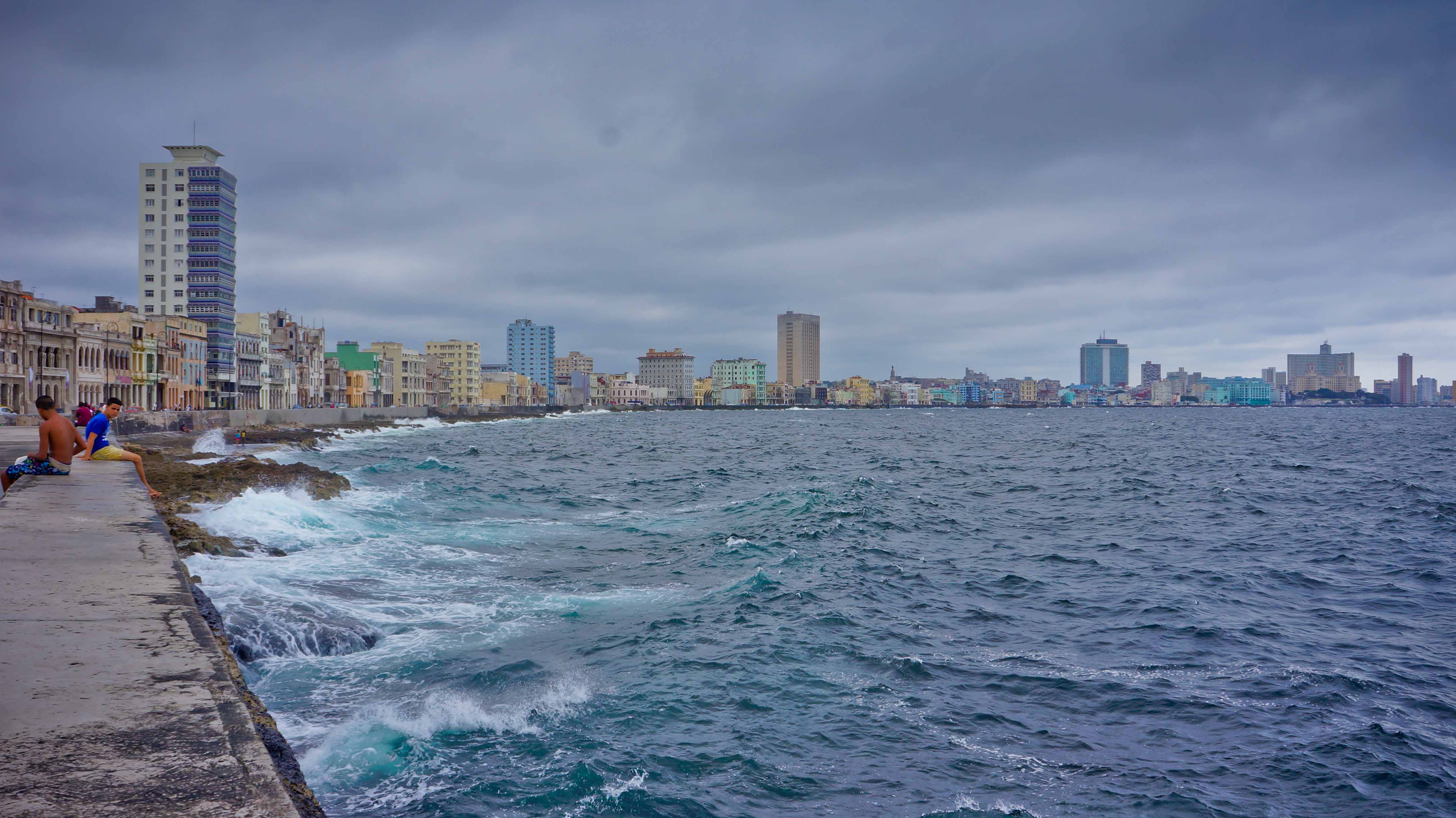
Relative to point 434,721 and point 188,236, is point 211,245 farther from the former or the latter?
point 434,721

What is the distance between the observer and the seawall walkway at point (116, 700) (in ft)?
12.4

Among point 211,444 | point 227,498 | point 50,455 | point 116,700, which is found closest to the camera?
point 116,700

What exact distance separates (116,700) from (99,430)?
58.1ft

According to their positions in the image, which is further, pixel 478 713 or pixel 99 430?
pixel 99 430

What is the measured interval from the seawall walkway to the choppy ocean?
97.7 inches

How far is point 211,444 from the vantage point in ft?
167

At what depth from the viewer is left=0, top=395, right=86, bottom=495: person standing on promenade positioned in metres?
15.3

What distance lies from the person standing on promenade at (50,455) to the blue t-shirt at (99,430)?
2.72 m

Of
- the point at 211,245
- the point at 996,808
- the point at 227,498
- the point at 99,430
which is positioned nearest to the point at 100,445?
the point at 99,430

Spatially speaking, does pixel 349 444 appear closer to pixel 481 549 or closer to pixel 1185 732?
pixel 481 549

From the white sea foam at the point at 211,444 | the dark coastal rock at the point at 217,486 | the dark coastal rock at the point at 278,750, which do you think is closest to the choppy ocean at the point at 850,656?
the dark coastal rock at the point at 217,486

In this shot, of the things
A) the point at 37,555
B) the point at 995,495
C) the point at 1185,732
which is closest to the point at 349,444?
the point at 995,495

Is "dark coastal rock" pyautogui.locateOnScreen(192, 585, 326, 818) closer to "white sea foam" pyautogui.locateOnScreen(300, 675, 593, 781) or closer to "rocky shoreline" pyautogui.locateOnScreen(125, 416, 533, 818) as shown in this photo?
"rocky shoreline" pyautogui.locateOnScreen(125, 416, 533, 818)

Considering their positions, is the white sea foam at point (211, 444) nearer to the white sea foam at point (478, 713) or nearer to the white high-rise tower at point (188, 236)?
the white sea foam at point (478, 713)
